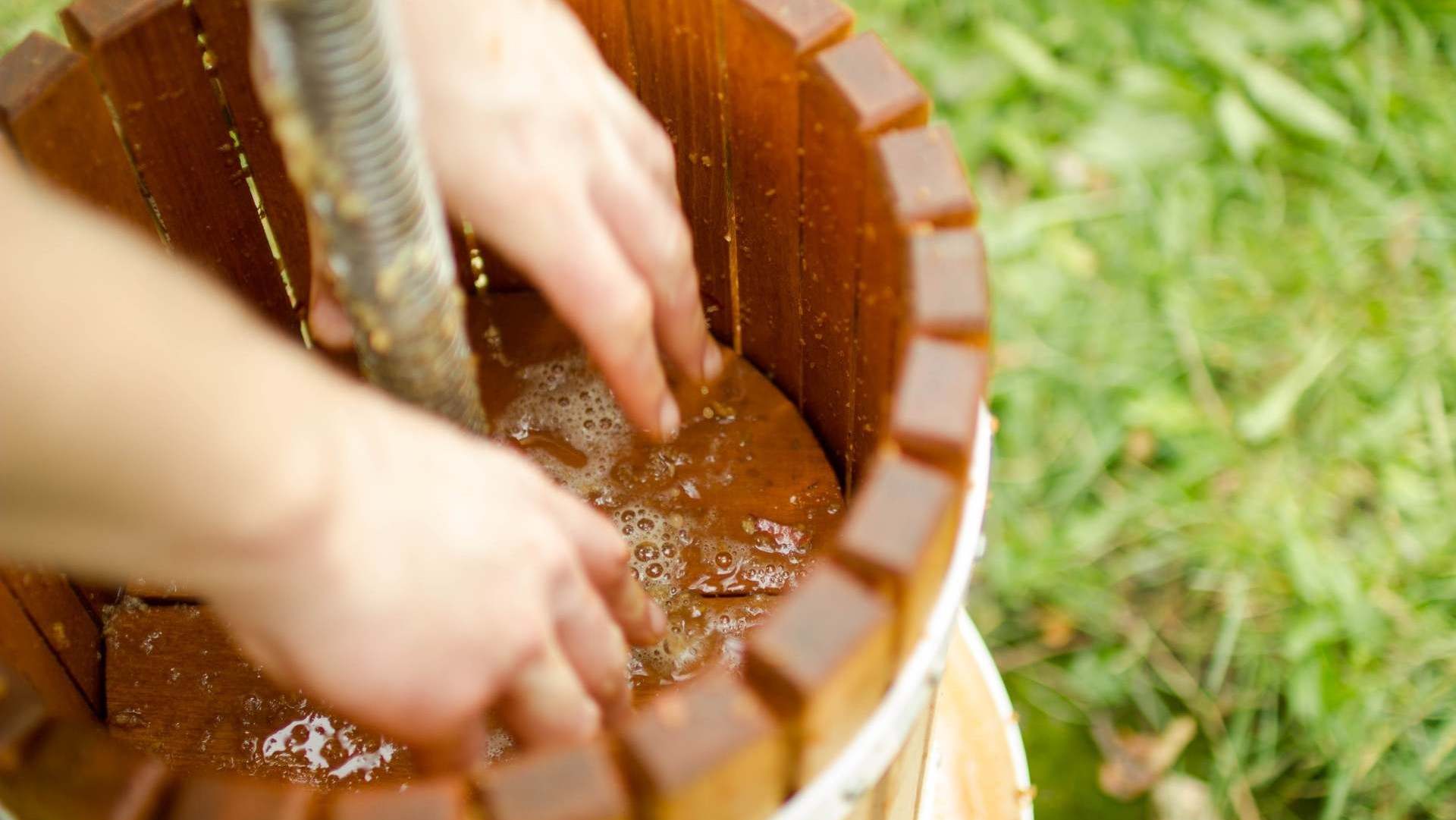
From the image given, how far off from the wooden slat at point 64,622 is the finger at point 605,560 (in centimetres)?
43

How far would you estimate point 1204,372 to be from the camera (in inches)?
74.2

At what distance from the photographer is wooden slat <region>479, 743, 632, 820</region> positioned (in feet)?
2.11

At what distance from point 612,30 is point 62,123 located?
0.42 m

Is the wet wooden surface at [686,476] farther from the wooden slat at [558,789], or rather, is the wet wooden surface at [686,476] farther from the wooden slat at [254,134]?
the wooden slat at [558,789]

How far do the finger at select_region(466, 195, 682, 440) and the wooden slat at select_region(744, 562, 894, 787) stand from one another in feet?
0.82

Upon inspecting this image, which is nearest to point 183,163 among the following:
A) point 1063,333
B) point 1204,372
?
point 1063,333

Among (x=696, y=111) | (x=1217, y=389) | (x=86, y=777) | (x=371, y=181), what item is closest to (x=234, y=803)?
(x=86, y=777)

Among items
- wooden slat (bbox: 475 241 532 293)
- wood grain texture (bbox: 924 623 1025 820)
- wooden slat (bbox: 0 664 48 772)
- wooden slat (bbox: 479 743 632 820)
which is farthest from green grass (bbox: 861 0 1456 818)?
wooden slat (bbox: 0 664 48 772)

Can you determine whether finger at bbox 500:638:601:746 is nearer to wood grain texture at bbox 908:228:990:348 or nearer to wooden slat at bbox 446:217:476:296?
wood grain texture at bbox 908:228:990:348

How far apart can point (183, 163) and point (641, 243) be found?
41 centimetres

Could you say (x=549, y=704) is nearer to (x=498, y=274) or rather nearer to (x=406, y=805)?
(x=406, y=805)

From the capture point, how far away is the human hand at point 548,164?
847 mm

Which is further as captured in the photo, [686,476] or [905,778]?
[686,476]

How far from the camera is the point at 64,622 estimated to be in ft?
3.22
